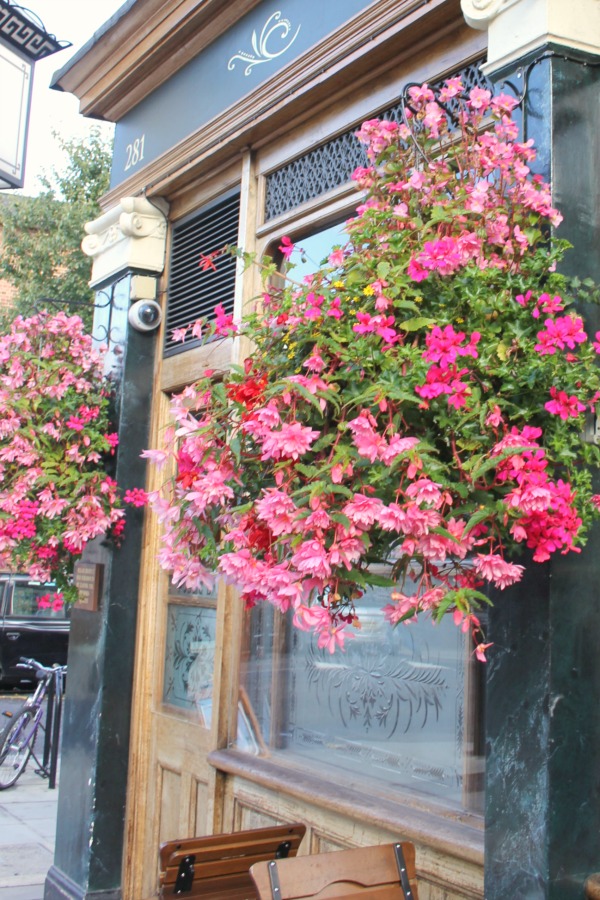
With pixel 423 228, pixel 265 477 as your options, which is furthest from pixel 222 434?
pixel 423 228

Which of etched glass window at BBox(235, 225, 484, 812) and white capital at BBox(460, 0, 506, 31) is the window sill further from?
white capital at BBox(460, 0, 506, 31)

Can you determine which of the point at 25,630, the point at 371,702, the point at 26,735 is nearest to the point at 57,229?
the point at 25,630

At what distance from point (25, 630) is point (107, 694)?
34.5 ft

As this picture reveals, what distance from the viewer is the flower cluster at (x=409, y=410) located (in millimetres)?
2373

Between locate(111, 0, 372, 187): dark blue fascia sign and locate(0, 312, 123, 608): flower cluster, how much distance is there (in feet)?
4.52

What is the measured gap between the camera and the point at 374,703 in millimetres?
4250

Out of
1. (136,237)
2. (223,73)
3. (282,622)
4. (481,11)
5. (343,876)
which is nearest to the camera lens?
(343,876)

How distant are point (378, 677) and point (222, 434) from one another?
178 centimetres

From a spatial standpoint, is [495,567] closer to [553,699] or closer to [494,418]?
[494,418]

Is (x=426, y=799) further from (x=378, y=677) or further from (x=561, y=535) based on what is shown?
(x=561, y=535)

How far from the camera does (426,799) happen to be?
152 inches

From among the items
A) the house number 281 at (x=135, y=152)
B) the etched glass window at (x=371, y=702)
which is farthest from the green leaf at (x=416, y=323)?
the house number 281 at (x=135, y=152)

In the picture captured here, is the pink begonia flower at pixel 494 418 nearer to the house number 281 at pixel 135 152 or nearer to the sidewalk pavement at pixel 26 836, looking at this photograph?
the house number 281 at pixel 135 152

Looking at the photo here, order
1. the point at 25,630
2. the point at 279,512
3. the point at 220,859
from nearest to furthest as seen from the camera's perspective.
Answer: the point at 279,512
the point at 220,859
the point at 25,630
